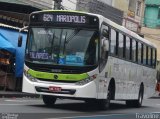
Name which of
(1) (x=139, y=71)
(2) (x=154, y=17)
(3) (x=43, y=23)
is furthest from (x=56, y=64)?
(2) (x=154, y=17)

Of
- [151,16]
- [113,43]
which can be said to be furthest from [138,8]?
[113,43]

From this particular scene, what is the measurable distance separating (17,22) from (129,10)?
2033cm

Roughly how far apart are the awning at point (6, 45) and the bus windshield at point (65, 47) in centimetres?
794

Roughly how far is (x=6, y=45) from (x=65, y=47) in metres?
8.92

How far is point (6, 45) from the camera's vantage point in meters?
27.9

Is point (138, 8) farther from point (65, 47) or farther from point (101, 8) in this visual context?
point (65, 47)

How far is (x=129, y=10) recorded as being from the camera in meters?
51.8

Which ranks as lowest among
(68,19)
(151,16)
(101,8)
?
(68,19)

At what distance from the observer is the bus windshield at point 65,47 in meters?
19.4

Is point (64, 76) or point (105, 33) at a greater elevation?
point (105, 33)

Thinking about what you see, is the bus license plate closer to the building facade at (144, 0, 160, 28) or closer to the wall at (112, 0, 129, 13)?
the wall at (112, 0, 129, 13)

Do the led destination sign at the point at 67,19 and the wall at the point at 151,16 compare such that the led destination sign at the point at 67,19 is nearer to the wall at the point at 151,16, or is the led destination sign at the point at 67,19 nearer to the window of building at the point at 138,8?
the window of building at the point at 138,8

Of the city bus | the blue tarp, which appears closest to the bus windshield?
the city bus

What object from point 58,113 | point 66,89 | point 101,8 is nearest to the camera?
point 58,113
